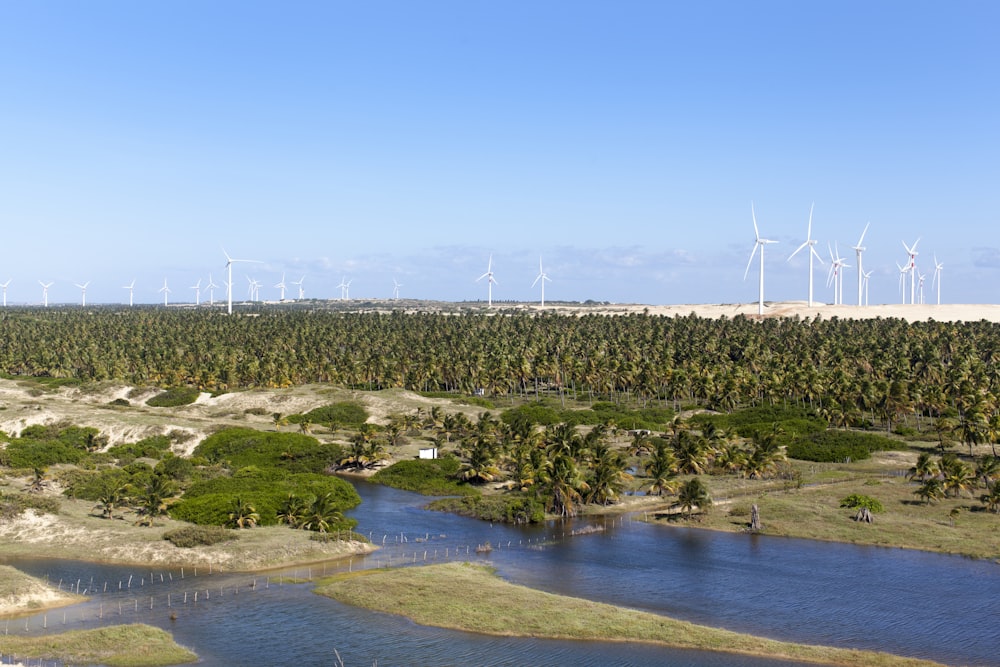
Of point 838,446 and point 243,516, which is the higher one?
point 838,446

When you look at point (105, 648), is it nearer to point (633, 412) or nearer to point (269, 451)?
point (269, 451)

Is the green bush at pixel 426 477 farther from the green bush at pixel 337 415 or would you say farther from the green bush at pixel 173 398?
the green bush at pixel 173 398

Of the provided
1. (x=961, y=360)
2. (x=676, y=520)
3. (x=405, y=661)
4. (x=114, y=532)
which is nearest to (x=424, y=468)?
(x=676, y=520)

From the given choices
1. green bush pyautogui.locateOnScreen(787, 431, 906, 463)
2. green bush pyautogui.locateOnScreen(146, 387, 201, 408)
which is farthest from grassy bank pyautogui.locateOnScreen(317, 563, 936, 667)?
green bush pyautogui.locateOnScreen(146, 387, 201, 408)

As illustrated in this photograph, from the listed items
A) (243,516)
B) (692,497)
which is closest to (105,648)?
(243,516)

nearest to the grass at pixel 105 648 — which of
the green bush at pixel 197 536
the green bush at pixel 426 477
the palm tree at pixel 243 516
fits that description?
the green bush at pixel 197 536

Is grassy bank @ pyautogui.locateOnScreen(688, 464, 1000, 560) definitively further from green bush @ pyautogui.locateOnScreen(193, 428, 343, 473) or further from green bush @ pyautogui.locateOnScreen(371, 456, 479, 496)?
green bush @ pyautogui.locateOnScreen(193, 428, 343, 473)
